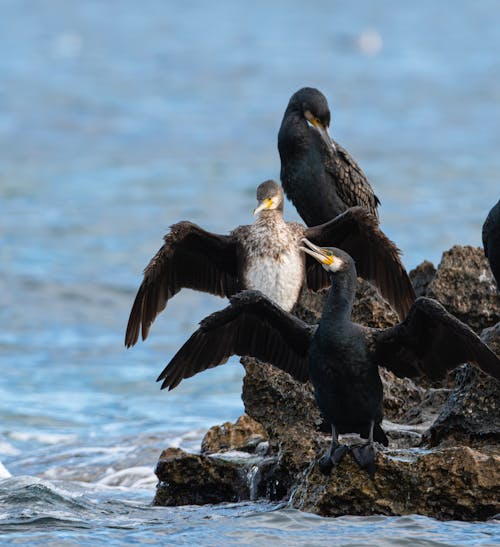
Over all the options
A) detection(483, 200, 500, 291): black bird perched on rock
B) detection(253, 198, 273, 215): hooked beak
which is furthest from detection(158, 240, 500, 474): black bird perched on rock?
detection(253, 198, 273, 215): hooked beak

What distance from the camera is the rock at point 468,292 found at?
943cm

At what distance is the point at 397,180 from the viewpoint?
26.7 m

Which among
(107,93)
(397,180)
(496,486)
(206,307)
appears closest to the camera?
(496,486)

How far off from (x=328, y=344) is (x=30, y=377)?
30.4ft

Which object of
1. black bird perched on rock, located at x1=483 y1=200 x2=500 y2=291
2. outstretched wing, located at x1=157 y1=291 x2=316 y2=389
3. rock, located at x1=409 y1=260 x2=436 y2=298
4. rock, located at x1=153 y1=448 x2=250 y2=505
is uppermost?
rock, located at x1=409 y1=260 x2=436 y2=298

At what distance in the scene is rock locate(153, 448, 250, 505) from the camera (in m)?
8.35

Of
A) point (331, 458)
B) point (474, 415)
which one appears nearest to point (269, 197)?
point (474, 415)

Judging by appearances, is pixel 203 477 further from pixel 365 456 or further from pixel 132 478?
pixel 132 478

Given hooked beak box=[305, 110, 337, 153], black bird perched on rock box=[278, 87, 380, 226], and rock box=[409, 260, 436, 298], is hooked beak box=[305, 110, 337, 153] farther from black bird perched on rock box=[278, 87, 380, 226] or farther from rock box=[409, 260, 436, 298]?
rock box=[409, 260, 436, 298]

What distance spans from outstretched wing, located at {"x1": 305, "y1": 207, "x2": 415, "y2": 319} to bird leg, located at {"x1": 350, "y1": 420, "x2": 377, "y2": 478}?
6.71ft

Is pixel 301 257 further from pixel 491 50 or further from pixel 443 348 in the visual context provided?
pixel 491 50

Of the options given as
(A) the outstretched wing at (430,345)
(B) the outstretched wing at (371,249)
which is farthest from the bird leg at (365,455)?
(B) the outstretched wing at (371,249)

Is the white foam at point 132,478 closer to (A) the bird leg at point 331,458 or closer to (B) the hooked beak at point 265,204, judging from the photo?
(B) the hooked beak at point 265,204

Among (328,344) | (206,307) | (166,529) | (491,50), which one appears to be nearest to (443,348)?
(328,344)
